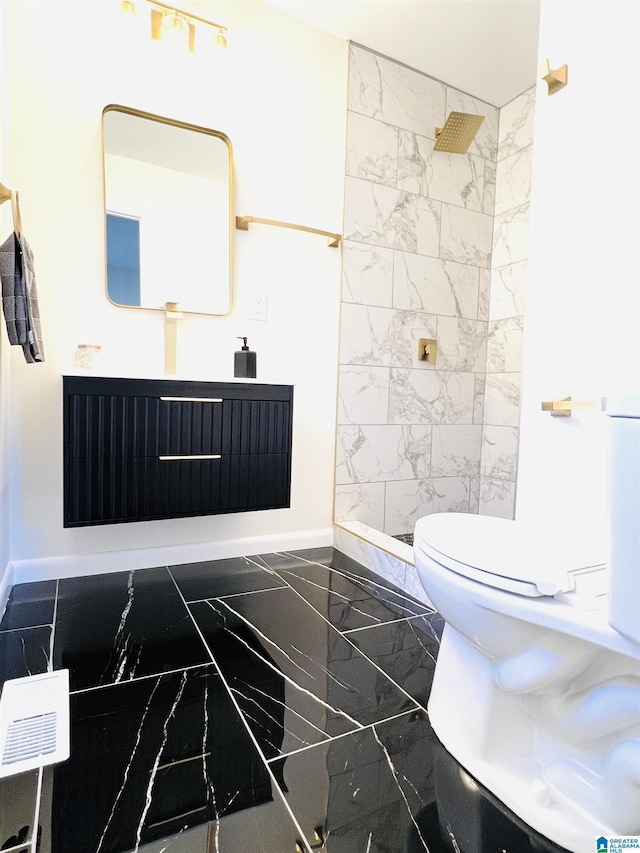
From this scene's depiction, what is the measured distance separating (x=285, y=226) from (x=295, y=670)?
1.82m

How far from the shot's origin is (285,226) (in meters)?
2.22

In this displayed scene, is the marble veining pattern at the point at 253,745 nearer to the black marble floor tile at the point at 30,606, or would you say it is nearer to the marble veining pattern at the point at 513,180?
the black marble floor tile at the point at 30,606

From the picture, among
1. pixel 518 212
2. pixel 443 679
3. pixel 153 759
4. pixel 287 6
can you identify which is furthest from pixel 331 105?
pixel 153 759

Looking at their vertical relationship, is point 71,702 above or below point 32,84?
below

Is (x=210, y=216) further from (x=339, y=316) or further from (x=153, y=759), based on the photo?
(x=153, y=759)

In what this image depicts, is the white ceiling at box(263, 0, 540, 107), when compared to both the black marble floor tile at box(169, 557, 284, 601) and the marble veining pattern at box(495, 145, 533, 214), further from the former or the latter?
the black marble floor tile at box(169, 557, 284, 601)

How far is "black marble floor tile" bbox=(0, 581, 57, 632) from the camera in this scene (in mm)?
1552

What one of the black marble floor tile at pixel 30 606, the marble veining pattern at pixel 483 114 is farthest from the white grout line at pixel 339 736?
the marble veining pattern at pixel 483 114

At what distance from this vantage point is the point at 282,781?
3.14 ft

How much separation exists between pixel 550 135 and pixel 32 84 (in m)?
1.83

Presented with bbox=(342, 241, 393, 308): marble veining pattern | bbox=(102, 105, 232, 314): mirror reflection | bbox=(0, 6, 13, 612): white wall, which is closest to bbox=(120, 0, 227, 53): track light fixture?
bbox=(102, 105, 232, 314): mirror reflection

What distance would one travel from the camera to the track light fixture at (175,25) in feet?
6.27

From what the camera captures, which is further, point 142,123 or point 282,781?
point 142,123

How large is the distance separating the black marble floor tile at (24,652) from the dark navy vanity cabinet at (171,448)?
348 millimetres
